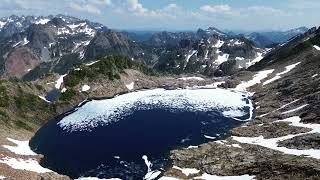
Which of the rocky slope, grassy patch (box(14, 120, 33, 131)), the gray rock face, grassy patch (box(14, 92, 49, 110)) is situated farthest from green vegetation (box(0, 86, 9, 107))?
the gray rock face

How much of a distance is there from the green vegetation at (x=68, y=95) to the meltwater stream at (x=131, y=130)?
7774 mm

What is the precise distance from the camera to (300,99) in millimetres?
137375

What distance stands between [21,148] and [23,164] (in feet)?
60.5

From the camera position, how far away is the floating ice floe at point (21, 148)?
107m

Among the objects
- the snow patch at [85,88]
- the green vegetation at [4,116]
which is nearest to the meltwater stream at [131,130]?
the green vegetation at [4,116]

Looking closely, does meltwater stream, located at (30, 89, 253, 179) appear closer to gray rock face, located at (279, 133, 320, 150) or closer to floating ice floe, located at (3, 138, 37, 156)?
floating ice floe, located at (3, 138, 37, 156)

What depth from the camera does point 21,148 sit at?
11356 centimetres

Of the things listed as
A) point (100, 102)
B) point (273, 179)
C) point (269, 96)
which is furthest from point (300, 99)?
point (100, 102)

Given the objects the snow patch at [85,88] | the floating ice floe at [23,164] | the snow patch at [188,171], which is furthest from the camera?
the snow patch at [85,88]

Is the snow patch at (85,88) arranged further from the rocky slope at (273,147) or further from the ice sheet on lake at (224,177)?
the ice sheet on lake at (224,177)

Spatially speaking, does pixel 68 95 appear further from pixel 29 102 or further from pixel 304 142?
pixel 304 142

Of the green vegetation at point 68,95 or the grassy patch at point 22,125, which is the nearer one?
the grassy patch at point 22,125

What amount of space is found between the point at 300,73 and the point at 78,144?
349 feet

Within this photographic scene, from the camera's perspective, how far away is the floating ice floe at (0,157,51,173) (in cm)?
9194
